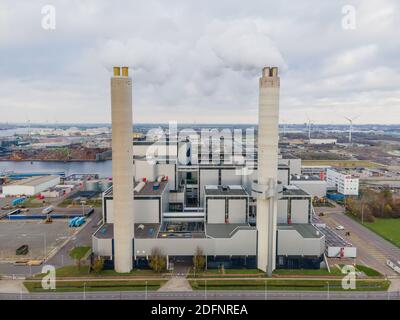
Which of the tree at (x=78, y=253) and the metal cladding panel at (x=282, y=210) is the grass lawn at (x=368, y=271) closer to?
the metal cladding panel at (x=282, y=210)

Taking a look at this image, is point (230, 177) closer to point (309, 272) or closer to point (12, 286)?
point (309, 272)

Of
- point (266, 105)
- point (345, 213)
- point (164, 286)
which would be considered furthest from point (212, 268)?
point (345, 213)

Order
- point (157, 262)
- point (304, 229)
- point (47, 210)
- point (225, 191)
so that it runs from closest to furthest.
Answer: point (157, 262) → point (304, 229) → point (225, 191) → point (47, 210)

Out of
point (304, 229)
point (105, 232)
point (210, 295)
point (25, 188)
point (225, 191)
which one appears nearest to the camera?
point (210, 295)

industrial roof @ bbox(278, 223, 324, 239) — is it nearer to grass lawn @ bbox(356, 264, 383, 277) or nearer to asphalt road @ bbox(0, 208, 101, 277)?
grass lawn @ bbox(356, 264, 383, 277)

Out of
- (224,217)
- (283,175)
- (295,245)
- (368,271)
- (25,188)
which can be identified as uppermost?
(283,175)

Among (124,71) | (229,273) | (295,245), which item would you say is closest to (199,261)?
(229,273)

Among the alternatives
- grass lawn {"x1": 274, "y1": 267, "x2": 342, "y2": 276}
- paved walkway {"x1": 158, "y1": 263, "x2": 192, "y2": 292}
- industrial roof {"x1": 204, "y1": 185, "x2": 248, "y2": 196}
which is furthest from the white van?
grass lawn {"x1": 274, "y1": 267, "x2": 342, "y2": 276}
